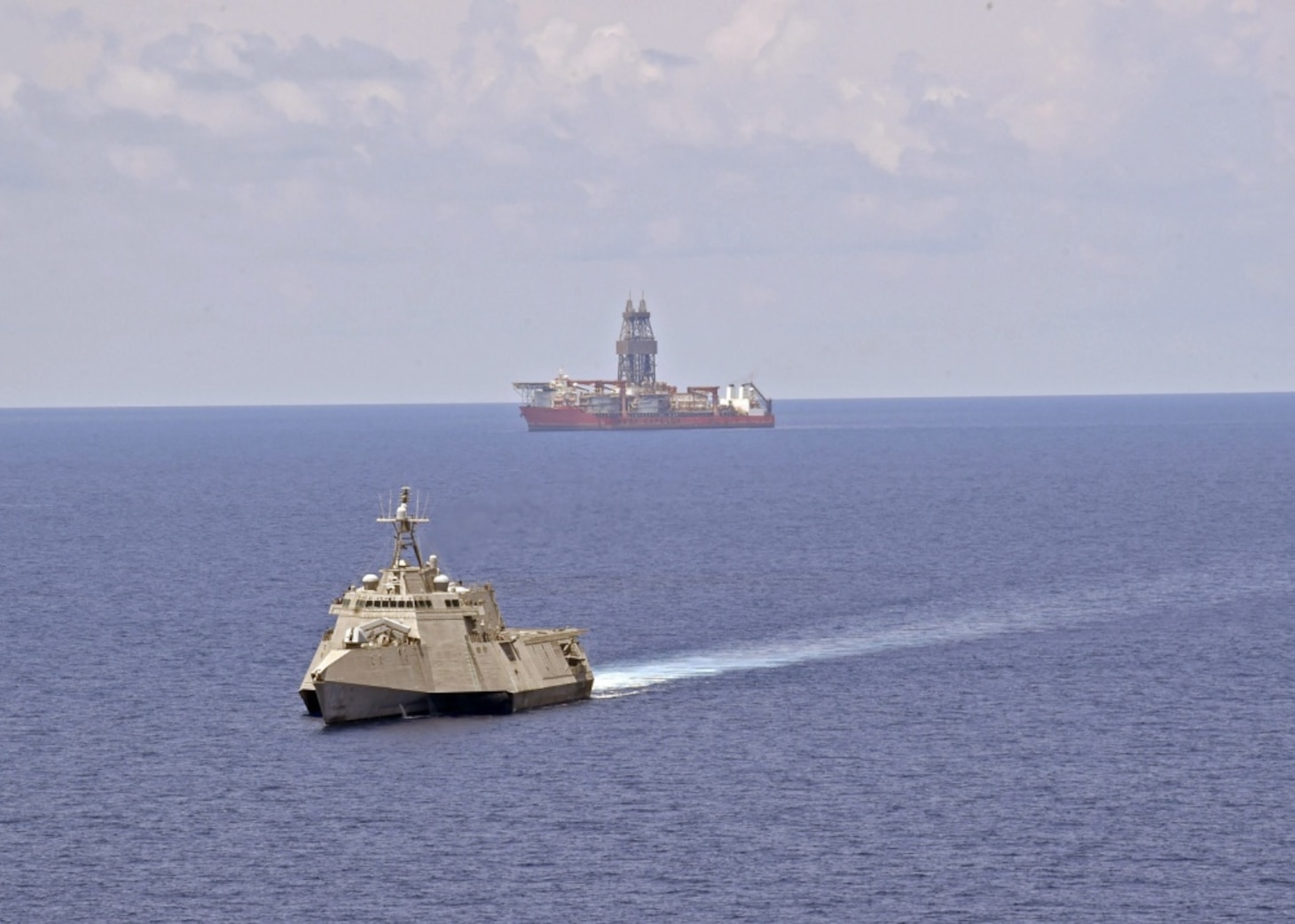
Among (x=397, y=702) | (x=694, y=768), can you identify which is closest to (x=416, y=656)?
(x=397, y=702)

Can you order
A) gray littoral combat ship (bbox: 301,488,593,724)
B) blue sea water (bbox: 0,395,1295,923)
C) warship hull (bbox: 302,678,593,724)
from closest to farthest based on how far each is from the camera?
blue sea water (bbox: 0,395,1295,923) < warship hull (bbox: 302,678,593,724) < gray littoral combat ship (bbox: 301,488,593,724)

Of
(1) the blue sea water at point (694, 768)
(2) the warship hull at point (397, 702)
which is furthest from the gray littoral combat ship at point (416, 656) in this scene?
(1) the blue sea water at point (694, 768)

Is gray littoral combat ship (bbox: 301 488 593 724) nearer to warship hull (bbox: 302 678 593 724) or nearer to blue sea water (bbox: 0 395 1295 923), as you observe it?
warship hull (bbox: 302 678 593 724)

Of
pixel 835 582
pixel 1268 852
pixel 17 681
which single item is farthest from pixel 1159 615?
pixel 17 681

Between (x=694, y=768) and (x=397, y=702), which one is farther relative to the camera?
(x=397, y=702)

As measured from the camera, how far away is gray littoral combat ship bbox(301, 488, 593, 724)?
9831 centimetres

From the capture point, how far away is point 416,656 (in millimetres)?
99688

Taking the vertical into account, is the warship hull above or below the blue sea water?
above

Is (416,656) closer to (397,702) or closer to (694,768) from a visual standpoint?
(397,702)

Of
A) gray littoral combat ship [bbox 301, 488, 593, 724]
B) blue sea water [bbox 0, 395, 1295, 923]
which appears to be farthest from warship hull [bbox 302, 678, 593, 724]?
blue sea water [bbox 0, 395, 1295, 923]

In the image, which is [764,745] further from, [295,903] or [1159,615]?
[1159,615]

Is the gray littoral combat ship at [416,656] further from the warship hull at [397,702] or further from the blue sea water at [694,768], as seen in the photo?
the blue sea water at [694,768]

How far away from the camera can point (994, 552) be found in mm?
185625

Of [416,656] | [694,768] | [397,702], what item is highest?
[416,656]
